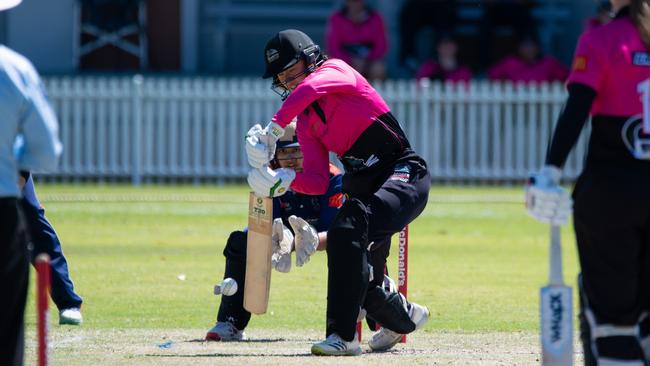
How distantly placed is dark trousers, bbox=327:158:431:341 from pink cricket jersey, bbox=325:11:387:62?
12.6 m

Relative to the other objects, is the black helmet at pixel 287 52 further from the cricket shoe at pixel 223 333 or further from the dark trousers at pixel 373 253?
the cricket shoe at pixel 223 333

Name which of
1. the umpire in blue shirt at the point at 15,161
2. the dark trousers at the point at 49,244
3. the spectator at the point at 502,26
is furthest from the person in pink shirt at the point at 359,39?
the umpire in blue shirt at the point at 15,161

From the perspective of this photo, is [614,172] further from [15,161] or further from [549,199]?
[15,161]

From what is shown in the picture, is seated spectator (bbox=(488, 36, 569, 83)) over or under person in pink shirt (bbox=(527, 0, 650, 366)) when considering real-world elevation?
under

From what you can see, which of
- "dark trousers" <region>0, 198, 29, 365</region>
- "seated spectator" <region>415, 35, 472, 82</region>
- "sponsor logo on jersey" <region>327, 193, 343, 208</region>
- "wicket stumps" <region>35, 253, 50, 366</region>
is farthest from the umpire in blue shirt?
"seated spectator" <region>415, 35, 472, 82</region>

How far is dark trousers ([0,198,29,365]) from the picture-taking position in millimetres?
5660

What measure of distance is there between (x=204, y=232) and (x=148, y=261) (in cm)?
250

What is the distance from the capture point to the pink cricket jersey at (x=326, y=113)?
25.2 ft

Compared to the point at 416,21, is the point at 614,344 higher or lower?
→ higher

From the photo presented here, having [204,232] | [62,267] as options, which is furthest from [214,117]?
[62,267]

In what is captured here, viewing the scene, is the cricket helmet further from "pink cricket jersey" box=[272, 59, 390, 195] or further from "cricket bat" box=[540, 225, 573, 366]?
"cricket bat" box=[540, 225, 573, 366]

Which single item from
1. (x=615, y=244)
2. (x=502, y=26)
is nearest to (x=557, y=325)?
(x=615, y=244)

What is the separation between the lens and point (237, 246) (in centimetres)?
868

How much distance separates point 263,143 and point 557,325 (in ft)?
7.68
